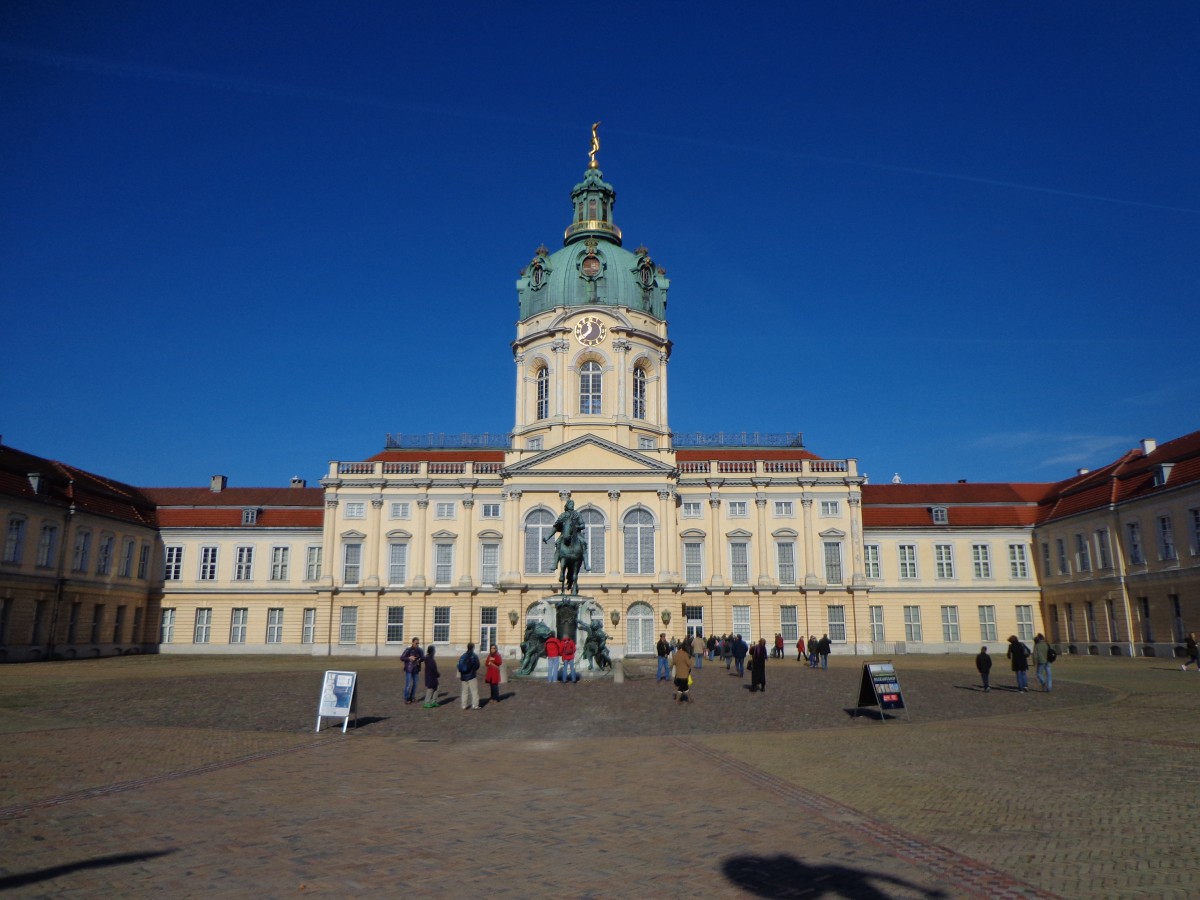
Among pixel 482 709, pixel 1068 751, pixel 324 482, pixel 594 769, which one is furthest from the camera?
pixel 324 482

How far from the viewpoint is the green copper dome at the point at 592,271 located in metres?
62.7

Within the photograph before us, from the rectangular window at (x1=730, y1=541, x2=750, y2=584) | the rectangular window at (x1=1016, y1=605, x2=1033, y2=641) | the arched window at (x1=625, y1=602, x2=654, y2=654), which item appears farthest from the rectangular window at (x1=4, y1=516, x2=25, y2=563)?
the rectangular window at (x1=1016, y1=605, x2=1033, y2=641)

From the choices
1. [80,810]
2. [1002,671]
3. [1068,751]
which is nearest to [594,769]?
[80,810]

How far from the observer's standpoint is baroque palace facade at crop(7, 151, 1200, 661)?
55.1 m

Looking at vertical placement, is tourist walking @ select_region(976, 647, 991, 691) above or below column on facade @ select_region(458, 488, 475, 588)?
below

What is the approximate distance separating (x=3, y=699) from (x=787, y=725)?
838 inches

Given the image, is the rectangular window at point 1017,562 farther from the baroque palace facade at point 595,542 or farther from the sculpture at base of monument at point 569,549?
the sculpture at base of monument at point 569,549

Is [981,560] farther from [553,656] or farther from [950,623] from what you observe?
[553,656]

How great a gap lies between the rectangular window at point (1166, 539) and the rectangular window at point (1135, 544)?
1552mm

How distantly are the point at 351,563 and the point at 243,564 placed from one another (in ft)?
31.4

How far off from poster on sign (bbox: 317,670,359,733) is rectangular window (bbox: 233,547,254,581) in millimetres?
46693

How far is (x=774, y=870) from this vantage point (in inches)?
340

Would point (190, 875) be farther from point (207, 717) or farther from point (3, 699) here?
point (3, 699)

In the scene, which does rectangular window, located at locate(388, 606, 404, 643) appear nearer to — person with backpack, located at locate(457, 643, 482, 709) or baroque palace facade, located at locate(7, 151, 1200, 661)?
baroque palace facade, located at locate(7, 151, 1200, 661)
